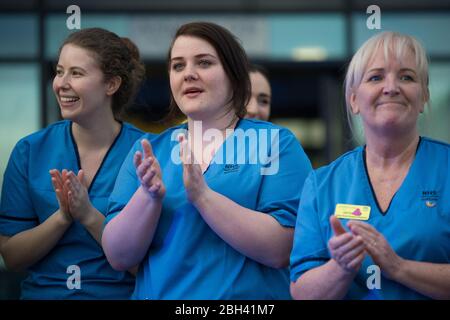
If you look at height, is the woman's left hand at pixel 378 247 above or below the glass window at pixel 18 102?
below

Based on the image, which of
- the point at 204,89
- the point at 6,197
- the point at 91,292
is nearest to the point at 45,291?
the point at 91,292

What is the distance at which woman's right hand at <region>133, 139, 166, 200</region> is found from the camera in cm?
177

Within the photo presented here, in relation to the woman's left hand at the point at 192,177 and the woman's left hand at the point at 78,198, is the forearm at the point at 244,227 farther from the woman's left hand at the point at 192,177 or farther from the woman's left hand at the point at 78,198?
the woman's left hand at the point at 78,198

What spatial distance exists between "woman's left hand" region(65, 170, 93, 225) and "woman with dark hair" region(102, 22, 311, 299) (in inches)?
4.4

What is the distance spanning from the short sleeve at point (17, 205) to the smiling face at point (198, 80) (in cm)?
61

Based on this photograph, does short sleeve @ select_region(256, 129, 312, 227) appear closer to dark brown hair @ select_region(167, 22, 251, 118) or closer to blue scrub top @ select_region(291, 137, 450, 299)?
blue scrub top @ select_region(291, 137, 450, 299)

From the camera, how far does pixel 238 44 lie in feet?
6.61

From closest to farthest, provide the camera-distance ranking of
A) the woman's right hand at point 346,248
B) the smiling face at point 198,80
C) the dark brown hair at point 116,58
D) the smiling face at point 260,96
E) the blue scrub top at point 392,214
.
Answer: the woman's right hand at point 346,248 < the blue scrub top at point 392,214 < the smiling face at point 198,80 < the dark brown hair at point 116,58 < the smiling face at point 260,96

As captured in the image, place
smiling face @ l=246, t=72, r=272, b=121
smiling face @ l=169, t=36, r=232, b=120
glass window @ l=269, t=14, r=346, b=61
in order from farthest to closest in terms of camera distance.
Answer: smiling face @ l=246, t=72, r=272, b=121 → glass window @ l=269, t=14, r=346, b=61 → smiling face @ l=169, t=36, r=232, b=120

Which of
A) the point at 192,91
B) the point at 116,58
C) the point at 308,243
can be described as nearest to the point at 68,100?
the point at 116,58

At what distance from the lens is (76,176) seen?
2049mm

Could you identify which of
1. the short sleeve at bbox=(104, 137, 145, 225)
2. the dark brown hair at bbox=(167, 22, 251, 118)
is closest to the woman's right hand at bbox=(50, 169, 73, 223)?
the short sleeve at bbox=(104, 137, 145, 225)

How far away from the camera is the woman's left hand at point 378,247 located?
64.6 inches

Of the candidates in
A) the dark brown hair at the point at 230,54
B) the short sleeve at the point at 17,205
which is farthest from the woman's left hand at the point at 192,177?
the short sleeve at the point at 17,205
